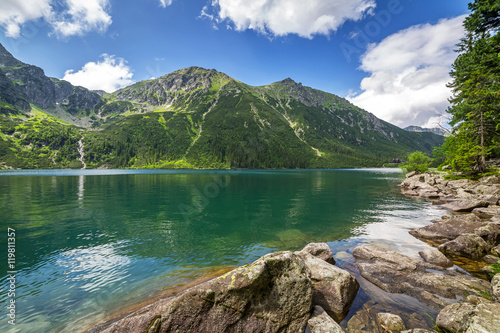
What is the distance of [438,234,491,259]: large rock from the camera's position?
1512 centimetres

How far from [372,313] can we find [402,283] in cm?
388

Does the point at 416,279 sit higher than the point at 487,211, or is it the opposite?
the point at 487,211

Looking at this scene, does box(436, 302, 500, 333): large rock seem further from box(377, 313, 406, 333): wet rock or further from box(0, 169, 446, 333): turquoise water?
box(0, 169, 446, 333): turquoise water

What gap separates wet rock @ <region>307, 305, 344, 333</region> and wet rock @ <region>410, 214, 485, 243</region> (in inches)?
740

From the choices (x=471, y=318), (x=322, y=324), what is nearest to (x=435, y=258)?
(x=471, y=318)

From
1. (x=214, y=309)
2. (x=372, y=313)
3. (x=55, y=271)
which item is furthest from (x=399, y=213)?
(x=55, y=271)

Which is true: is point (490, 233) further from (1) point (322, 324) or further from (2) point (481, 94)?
(2) point (481, 94)

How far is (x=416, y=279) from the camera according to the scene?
39.5 ft

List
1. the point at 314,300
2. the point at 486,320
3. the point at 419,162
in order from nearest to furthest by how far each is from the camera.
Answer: the point at 486,320 < the point at 314,300 < the point at 419,162

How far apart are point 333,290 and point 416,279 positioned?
6.09 m

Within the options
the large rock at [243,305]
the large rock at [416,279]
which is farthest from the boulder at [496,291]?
the large rock at [243,305]

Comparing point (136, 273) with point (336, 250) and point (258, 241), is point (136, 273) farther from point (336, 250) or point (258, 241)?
point (336, 250)

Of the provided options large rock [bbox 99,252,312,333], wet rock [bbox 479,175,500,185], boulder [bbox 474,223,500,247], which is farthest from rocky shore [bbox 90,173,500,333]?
wet rock [bbox 479,175,500,185]

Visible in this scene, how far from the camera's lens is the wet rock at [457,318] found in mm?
6872
